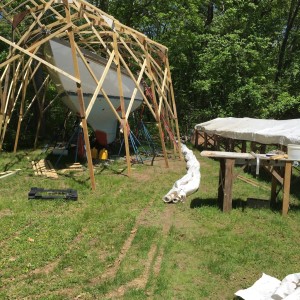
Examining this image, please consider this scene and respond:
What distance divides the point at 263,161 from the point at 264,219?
1142mm

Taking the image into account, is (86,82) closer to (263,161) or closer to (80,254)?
(263,161)

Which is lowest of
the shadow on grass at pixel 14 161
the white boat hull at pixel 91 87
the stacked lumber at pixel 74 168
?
the shadow on grass at pixel 14 161

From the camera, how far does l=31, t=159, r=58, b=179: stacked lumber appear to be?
1047cm

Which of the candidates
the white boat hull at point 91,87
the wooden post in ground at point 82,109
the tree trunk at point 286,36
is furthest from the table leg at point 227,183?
the tree trunk at point 286,36

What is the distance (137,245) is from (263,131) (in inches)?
246

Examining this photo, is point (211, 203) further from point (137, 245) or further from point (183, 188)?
point (137, 245)

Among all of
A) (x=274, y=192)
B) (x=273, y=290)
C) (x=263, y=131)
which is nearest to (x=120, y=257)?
(x=273, y=290)

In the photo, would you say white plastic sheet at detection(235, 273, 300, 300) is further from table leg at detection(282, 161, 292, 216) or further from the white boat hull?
the white boat hull

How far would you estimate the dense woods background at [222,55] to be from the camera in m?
19.6

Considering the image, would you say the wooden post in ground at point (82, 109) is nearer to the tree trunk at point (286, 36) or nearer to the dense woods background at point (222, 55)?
the dense woods background at point (222, 55)

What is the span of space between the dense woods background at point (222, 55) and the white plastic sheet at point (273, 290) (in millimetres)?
15598

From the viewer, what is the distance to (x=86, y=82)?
12.7 metres

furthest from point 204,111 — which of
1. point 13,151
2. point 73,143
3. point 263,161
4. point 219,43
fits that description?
point 263,161

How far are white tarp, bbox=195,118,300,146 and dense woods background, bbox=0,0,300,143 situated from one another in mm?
6357
